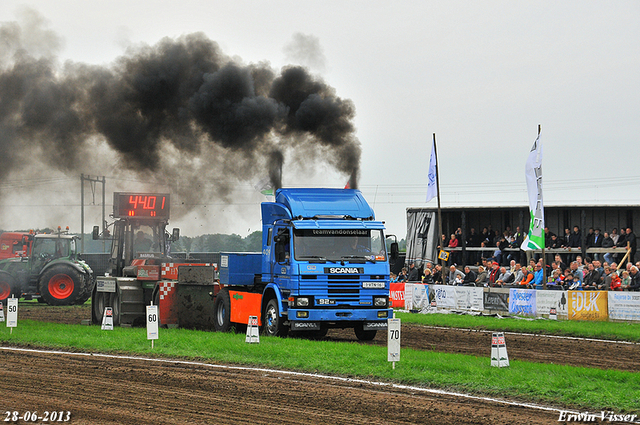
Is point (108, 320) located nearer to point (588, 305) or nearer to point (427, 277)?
point (588, 305)

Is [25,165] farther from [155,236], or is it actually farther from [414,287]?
[414,287]

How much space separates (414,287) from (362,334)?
11148 millimetres

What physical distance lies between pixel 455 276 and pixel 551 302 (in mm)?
5805

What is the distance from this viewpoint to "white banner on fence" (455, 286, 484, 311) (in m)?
26.0

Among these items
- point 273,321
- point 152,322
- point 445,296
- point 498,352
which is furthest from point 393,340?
point 445,296

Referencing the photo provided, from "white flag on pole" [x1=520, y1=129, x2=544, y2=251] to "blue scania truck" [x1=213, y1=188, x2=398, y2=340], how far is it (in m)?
8.91

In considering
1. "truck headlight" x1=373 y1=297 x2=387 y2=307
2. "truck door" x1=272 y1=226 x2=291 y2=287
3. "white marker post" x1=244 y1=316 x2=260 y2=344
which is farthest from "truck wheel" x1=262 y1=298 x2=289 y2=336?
"truck headlight" x1=373 y1=297 x2=387 y2=307

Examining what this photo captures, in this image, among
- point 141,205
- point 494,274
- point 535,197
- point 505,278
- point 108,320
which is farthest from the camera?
point 494,274

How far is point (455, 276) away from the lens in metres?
28.8

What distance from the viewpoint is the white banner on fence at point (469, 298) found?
26047 mm

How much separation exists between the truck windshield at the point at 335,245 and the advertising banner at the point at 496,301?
989 centimetres

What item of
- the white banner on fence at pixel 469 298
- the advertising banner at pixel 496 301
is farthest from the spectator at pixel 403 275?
the advertising banner at pixel 496 301

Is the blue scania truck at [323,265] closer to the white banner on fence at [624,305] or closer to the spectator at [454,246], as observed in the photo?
the white banner on fence at [624,305]

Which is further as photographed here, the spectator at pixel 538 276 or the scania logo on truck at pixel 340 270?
the spectator at pixel 538 276
